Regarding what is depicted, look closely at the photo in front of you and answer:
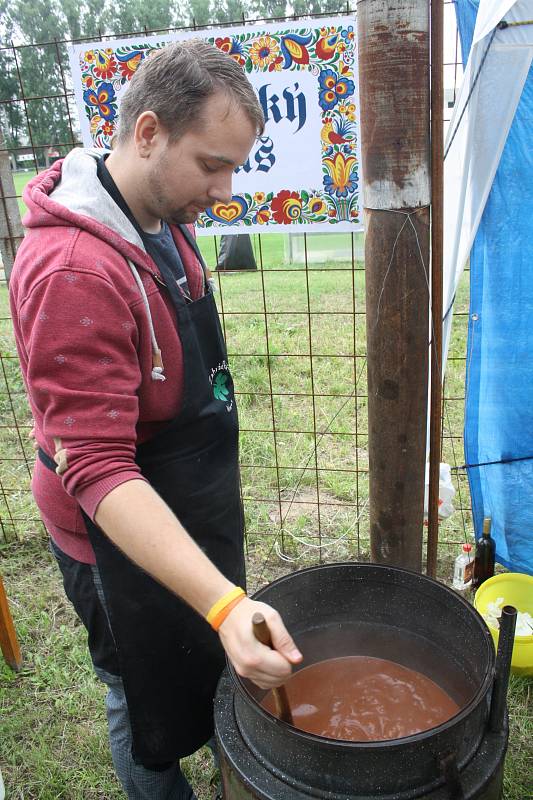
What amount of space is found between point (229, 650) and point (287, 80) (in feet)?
6.27

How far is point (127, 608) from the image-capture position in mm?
1439

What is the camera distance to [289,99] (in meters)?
2.14

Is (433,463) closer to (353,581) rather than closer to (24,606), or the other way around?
(353,581)

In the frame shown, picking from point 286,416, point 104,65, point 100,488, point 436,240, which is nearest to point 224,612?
point 100,488

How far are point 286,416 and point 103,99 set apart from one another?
8.27ft

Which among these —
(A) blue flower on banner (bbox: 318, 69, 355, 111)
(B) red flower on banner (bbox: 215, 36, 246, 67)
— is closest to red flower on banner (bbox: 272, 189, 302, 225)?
(A) blue flower on banner (bbox: 318, 69, 355, 111)

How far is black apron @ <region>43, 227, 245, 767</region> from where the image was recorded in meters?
1.39

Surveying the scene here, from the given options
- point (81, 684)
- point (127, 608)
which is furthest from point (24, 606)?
point (127, 608)

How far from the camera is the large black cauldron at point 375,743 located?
1085 millimetres

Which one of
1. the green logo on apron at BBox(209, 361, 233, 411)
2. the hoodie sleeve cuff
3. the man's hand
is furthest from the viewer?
the green logo on apron at BBox(209, 361, 233, 411)

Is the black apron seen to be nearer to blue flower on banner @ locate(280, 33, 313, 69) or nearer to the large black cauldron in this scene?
the large black cauldron

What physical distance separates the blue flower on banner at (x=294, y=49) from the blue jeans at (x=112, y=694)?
5.74 feet

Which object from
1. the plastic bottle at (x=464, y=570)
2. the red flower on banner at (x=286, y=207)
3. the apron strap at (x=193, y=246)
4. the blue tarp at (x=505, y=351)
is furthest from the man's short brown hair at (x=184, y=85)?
the plastic bottle at (x=464, y=570)

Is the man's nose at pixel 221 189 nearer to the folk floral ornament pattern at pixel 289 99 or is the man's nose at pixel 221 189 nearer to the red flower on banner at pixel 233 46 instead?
the folk floral ornament pattern at pixel 289 99
